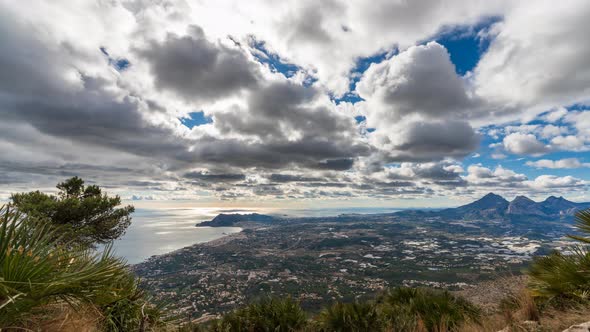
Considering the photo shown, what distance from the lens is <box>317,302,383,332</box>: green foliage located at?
6469 mm

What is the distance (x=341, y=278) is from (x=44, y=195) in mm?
71423

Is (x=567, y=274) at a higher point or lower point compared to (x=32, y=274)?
lower

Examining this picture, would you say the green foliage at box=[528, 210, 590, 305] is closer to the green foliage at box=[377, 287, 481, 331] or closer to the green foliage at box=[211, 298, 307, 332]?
the green foliage at box=[377, 287, 481, 331]

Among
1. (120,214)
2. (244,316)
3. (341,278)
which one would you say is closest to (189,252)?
Result: (341,278)

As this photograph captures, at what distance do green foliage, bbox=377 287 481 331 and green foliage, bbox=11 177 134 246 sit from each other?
51.7ft

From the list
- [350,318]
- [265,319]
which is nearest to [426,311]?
[350,318]

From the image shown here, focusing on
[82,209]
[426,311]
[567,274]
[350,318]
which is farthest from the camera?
[82,209]

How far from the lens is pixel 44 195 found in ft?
52.5

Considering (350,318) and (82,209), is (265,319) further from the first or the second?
(82,209)

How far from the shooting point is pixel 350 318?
6.59 metres

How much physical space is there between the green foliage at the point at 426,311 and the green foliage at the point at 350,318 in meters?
0.35

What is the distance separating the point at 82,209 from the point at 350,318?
731 inches

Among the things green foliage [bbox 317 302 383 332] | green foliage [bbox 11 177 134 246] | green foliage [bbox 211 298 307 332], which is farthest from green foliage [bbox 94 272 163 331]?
green foliage [bbox 11 177 134 246]

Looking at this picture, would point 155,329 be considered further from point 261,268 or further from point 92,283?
point 261,268
